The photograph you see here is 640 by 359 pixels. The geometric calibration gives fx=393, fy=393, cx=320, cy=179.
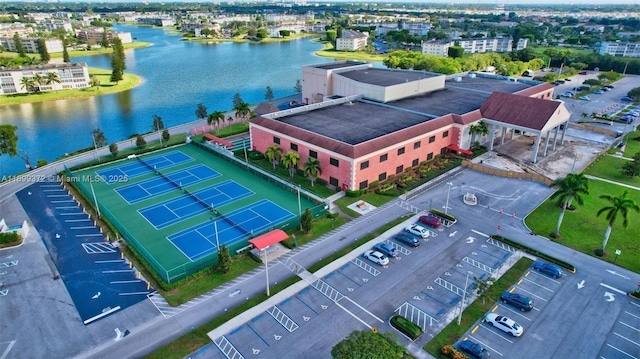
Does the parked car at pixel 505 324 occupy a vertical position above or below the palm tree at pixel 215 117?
below

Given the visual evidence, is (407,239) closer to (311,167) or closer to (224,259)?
(311,167)

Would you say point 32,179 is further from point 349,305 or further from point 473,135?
point 473,135

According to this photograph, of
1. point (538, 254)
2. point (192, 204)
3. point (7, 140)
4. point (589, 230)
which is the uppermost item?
point (7, 140)

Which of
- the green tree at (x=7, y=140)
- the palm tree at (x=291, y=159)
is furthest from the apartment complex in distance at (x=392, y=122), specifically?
the green tree at (x=7, y=140)

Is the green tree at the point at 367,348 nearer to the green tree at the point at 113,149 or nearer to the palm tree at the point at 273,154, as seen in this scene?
the palm tree at the point at 273,154

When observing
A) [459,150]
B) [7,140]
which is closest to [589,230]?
[459,150]

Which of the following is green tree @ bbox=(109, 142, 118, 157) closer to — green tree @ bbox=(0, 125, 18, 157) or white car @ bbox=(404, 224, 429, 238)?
green tree @ bbox=(0, 125, 18, 157)

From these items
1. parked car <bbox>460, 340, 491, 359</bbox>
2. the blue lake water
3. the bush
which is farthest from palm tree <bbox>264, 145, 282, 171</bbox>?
the blue lake water
